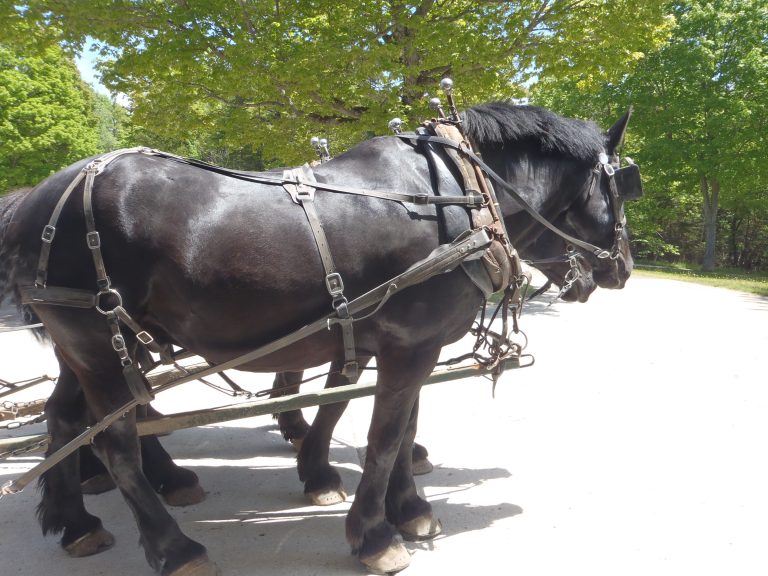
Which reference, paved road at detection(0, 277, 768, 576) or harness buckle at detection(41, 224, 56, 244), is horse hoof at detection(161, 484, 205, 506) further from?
harness buckle at detection(41, 224, 56, 244)

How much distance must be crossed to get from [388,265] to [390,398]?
617mm

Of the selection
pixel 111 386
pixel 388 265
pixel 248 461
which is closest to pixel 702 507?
pixel 388 265

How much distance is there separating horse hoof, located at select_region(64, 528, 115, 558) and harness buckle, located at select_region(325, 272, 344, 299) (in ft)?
5.72

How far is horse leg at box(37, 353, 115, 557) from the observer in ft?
9.21

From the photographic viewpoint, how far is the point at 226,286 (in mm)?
2338

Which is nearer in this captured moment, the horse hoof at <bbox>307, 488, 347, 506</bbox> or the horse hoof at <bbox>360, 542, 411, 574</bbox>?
the horse hoof at <bbox>360, 542, 411, 574</bbox>

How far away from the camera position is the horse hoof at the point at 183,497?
3.33 meters

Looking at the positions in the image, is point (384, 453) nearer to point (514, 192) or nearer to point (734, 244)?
point (514, 192)

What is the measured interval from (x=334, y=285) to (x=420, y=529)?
140cm

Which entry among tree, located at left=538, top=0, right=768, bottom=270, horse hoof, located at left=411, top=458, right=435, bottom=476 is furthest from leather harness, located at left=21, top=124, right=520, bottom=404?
tree, located at left=538, top=0, right=768, bottom=270

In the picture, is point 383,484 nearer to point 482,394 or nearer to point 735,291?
point 482,394

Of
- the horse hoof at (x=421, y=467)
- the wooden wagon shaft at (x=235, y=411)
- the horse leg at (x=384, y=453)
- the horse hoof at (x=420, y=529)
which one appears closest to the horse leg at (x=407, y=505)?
the horse hoof at (x=420, y=529)

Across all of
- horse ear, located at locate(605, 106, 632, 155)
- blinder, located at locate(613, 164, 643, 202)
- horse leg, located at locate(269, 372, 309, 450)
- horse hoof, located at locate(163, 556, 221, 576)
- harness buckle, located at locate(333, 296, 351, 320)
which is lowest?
horse hoof, located at locate(163, 556, 221, 576)

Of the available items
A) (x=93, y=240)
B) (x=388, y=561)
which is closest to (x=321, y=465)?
(x=388, y=561)
